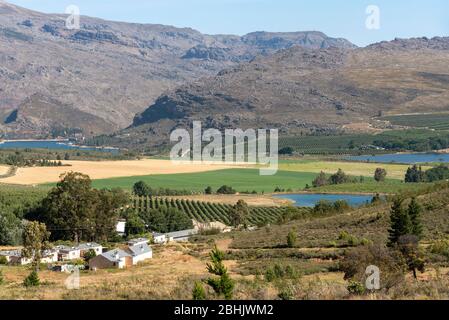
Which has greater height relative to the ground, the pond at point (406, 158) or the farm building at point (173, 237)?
the pond at point (406, 158)

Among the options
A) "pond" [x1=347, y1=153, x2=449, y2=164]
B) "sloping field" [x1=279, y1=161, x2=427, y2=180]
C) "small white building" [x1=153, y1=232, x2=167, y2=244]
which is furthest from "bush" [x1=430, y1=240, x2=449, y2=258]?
"pond" [x1=347, y1=153, x2=449, y2=164]

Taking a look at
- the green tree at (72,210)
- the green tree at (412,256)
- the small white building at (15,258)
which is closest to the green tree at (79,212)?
the green tree at (72,210)

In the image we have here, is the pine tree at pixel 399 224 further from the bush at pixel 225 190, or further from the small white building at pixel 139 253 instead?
the bush at pixel 225 190

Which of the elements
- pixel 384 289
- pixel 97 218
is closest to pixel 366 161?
pixel 97 218

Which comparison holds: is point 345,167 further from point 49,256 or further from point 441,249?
point 441,249
